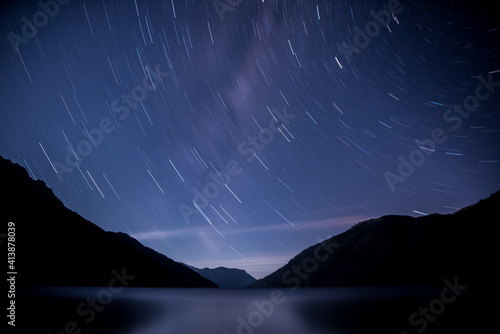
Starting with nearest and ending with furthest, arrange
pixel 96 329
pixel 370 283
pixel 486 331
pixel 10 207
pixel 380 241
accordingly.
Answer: pixel 486 331
pixel 96 329
pixel 10 207
pixel 370 283
pixel 380 241

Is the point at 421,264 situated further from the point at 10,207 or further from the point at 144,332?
the point at 10,207

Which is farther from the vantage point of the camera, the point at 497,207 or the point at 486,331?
the point at 497,207

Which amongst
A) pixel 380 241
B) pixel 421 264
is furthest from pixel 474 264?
pixel 380 241

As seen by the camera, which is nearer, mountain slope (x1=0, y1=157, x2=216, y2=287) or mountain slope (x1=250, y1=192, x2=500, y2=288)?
mountain slope (x1=0, y1=157, x2=216, y2=287)

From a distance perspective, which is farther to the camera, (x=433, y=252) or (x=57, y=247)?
(x=433, y=252)

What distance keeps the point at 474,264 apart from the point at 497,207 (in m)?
44.4

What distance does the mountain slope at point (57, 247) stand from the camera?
103 metres

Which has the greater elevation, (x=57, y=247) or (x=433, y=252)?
(x=57, y=247)

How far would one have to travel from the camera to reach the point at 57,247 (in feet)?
389

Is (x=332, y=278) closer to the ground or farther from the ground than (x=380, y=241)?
closer to the ground

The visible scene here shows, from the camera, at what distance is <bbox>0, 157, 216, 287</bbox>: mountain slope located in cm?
10312

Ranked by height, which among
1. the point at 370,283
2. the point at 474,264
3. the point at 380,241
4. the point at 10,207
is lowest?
the point at 370,283

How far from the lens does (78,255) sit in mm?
124000

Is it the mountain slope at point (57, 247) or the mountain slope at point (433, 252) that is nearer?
the mountain slope at point (57, 247)
